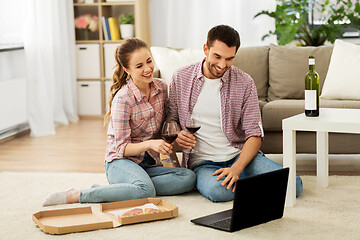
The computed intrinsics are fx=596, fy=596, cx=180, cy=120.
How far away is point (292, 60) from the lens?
412 centimetres

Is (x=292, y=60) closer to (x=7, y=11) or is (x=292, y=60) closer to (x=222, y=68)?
(x=222, y=68)

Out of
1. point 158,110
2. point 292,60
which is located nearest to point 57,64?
point 292,60

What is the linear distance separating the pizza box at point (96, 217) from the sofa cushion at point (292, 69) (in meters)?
1.65

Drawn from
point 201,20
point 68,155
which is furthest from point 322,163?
point 201,20

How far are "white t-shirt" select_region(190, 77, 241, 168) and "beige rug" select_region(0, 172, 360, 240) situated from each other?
9.2 inches

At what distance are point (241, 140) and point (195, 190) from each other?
0.37m

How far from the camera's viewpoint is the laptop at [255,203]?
2371mm

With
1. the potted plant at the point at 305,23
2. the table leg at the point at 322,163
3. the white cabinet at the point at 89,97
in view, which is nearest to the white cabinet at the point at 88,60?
the white cabinet at the point at 89,97

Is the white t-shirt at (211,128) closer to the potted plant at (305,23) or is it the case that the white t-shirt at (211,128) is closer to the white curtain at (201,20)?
the potted plant at (305,23)

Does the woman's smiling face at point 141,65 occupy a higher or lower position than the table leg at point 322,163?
higher

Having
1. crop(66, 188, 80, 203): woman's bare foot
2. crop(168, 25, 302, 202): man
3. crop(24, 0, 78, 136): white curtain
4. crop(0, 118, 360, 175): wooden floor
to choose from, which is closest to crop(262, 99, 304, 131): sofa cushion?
crop(0, 118, 360, 175): wooden floor

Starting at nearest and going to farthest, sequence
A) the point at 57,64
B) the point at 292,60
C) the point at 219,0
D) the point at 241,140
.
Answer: the point at 241,140 < the point at 292,60 < the point at 57,64 < the point at 219,0

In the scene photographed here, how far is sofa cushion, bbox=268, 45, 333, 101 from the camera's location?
4066mm

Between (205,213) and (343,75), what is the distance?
1.67m
